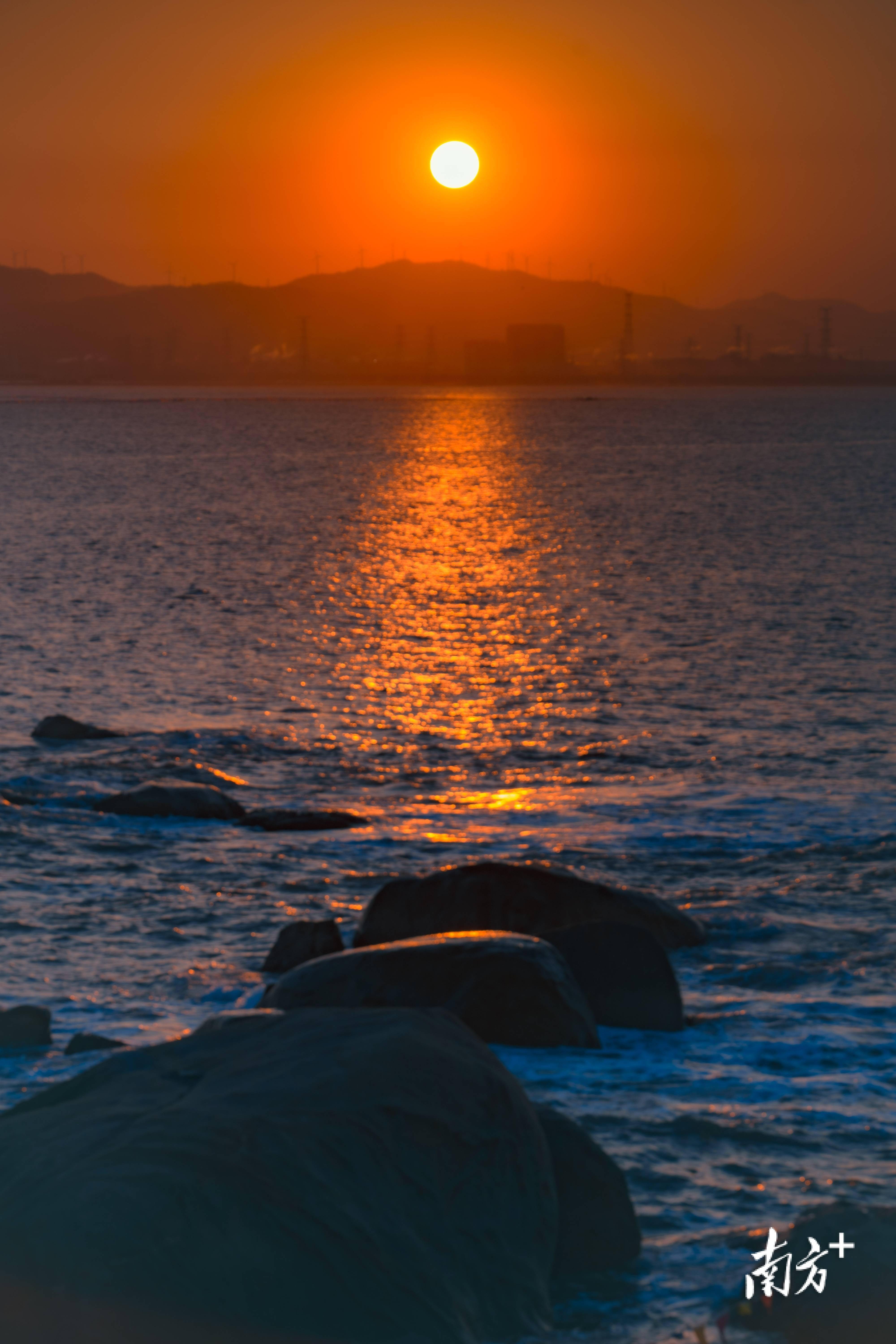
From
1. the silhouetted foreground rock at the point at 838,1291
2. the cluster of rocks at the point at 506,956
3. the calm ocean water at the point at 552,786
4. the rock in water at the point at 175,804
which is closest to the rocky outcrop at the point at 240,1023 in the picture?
the cluster of rocks at the point at 506,956

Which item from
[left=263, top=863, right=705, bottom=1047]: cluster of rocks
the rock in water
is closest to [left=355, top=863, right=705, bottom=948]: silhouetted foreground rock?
[left=263, top=863, right=705, bottom=1047]: cluster of rocks

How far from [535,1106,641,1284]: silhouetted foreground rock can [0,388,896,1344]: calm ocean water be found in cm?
14

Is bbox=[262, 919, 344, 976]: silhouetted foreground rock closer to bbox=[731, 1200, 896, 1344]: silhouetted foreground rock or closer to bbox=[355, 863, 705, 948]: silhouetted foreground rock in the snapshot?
bbox=[355, 863, 705, 948]: silhouetted foreground rock

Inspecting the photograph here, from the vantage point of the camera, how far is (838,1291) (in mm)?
6016

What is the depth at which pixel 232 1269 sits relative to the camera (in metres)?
5.46

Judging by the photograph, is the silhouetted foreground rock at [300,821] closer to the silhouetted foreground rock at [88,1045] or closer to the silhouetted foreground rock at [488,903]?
the silhouetted foreground rock at [488,903]

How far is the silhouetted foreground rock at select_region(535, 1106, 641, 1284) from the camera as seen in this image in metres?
6.50

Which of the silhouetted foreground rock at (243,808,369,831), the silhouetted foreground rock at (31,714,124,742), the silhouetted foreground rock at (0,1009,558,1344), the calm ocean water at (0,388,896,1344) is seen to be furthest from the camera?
the silhouetted foreground rock at (31,714,124,742)

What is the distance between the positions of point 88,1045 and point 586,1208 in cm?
360

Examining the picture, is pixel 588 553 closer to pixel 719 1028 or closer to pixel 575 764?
pixel 575 764

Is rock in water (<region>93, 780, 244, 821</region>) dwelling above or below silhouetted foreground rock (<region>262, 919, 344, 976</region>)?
above

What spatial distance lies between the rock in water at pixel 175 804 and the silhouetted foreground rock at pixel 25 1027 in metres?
5.55

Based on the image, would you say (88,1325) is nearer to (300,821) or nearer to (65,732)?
(300,821)

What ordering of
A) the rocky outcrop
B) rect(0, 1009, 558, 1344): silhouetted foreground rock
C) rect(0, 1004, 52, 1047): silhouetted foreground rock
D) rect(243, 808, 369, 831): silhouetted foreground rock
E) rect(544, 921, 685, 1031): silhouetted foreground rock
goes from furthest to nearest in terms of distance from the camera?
rect(243, 808, 369, 831): silhouetted foreground rock < rect(544, 921, 685, 1031): silhouetted foreground rock < rect(0, 1004, 52, 1047): silhouetted foreground rock < the rocky outcrop < rect(0, 1009, 558, 1344): silhouetted foreground rock
